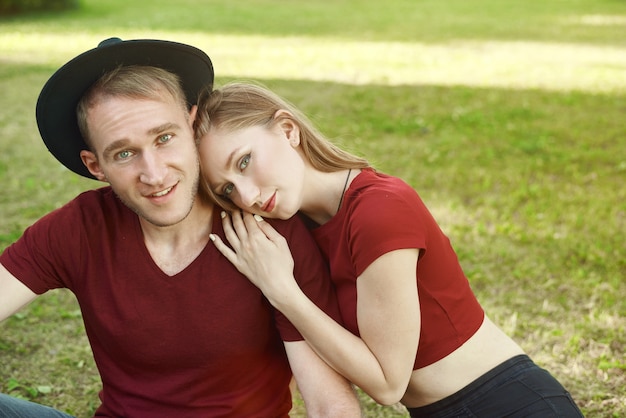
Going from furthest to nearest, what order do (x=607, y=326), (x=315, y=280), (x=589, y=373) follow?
(x=607, y=326), (x=589, y=373), (x=315, y=280)

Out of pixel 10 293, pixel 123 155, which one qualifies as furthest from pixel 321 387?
pixel 10 293

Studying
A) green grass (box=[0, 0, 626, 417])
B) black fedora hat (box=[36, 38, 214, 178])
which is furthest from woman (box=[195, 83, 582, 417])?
green grass (box=[0, 0, 626, 417])

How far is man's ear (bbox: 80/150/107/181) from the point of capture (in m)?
2.78

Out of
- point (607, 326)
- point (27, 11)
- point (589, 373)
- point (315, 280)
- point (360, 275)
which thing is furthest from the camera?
point (27, 11)

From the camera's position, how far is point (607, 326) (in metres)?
4.55

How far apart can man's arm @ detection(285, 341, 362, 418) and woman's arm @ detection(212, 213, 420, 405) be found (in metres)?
0.05

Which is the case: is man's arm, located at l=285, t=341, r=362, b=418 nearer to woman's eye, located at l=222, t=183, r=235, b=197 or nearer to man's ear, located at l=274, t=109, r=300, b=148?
woman's eye, located at l=222, t=183, r=235, b=197

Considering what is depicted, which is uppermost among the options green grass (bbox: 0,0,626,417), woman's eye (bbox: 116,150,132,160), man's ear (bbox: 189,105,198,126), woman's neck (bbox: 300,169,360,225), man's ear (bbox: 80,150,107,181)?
man's ear (bbox: 189,105,198,126)

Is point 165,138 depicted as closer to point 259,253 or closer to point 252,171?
point 252,171

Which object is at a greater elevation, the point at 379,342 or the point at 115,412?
the point at 379,342

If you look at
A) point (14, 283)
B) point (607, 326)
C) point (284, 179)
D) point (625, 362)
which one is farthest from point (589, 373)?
point (14, 283)

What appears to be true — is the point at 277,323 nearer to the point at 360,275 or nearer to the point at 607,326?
the point at 360,275

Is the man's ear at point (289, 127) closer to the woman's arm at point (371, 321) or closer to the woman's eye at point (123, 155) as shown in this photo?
the woman's arm at point (371, 321)

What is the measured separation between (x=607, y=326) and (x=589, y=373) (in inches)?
22.2
